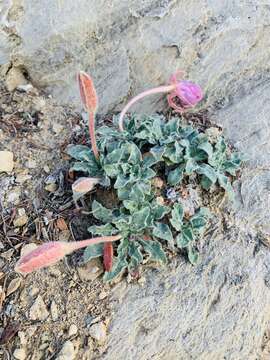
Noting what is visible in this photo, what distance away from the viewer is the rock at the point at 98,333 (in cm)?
242

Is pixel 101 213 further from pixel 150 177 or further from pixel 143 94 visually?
pixel 143 94

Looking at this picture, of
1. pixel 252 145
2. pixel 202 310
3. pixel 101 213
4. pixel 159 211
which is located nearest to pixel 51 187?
pixel 101 213

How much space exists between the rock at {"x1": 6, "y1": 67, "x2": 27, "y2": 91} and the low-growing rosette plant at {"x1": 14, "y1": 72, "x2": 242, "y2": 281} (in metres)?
0.72

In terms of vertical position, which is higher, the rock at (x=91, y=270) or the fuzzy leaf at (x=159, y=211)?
the fuzzy leaf at (x=159, y=211)

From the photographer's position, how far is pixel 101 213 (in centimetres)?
262

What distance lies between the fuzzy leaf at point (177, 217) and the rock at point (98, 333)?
0.57 metres

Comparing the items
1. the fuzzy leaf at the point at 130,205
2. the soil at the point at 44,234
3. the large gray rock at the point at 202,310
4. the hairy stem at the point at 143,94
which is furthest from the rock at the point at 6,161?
the large gray rock at the point at 202,310

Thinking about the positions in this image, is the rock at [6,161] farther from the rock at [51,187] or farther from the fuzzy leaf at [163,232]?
the fuzzy leaf at [163,232]

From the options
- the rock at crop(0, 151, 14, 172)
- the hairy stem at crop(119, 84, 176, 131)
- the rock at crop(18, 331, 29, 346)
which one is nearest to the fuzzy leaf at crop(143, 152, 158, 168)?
the hairy stem at crop(119, 84, 176, 131)

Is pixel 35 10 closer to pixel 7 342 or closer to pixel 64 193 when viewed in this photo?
pixel 64 193

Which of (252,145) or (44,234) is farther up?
(44,234)

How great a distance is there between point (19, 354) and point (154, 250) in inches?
29.2

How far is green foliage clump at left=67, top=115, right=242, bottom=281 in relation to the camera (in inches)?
101

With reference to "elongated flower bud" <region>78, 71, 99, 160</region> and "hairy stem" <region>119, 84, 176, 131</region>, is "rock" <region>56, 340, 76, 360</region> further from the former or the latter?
"hairy stem" <region>119, 84, 176, 131</region>
